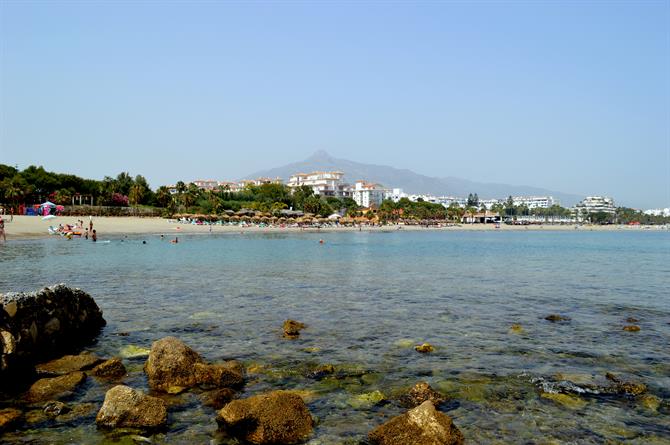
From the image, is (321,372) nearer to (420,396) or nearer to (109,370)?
(420,396)

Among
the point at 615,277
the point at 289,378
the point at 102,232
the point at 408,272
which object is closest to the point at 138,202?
the point at 102,232

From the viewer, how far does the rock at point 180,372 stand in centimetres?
932

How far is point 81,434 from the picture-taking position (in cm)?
724

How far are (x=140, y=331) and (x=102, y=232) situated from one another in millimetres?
62431

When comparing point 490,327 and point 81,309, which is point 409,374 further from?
point 81,309

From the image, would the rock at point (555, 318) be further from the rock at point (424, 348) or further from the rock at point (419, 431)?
the rock at point (419, 431)

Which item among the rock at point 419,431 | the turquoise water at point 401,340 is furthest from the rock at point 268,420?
the rock at point 419,431

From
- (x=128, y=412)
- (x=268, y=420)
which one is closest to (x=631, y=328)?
(x=268, y=420)

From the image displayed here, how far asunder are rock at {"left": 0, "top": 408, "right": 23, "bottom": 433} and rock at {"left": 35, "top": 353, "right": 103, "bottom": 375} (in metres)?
1.94

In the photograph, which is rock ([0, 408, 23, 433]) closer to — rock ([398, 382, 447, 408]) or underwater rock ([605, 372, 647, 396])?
rock ([398, 382, 447, 408])

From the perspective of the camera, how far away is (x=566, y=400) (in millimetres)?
8992

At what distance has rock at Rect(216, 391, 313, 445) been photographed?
7121 millimetres

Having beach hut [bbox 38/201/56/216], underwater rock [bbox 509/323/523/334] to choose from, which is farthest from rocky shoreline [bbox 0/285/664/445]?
beach hut [bbox 38/201/56/216]

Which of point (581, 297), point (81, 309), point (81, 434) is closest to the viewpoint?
point (81, 434)
